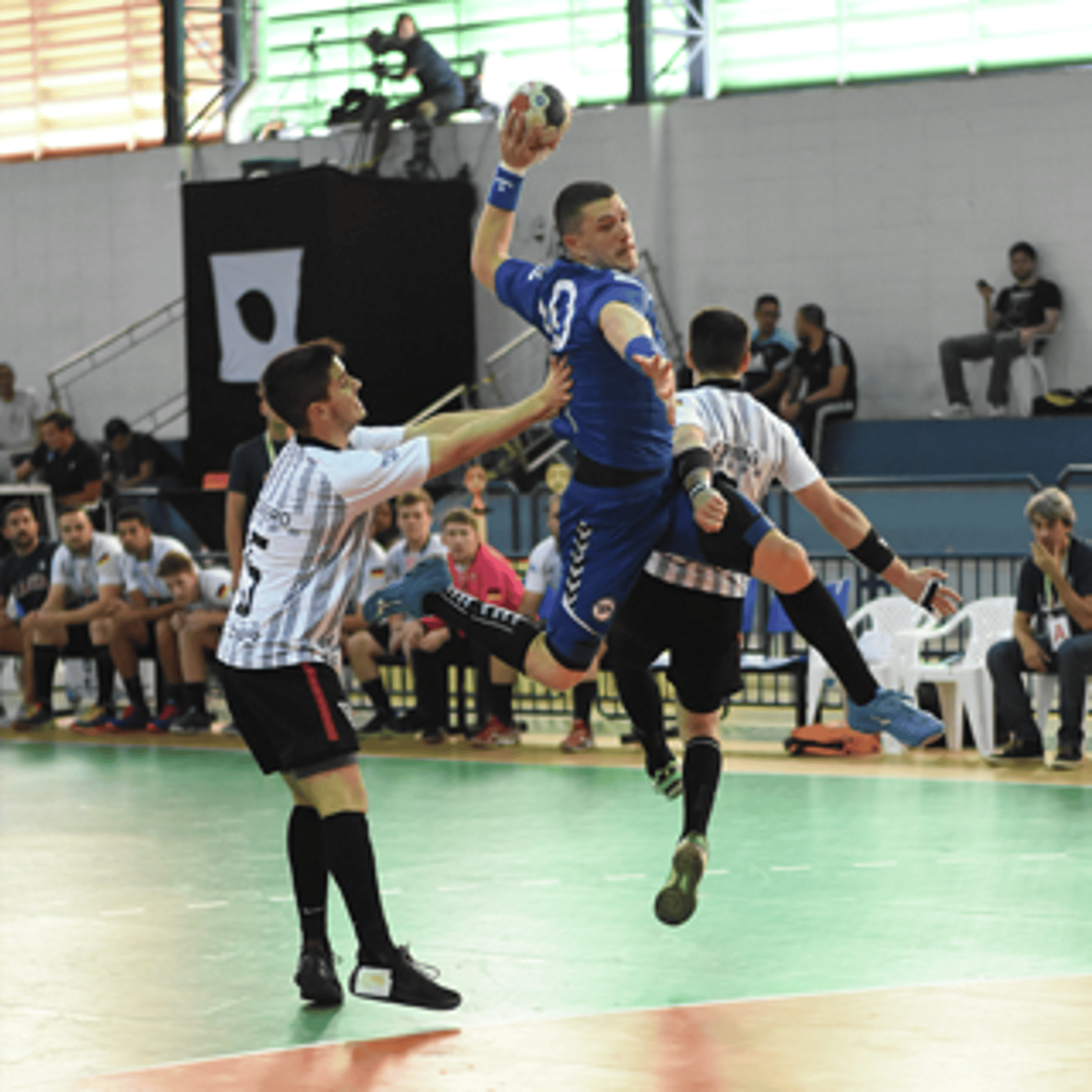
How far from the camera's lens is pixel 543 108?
4879mm

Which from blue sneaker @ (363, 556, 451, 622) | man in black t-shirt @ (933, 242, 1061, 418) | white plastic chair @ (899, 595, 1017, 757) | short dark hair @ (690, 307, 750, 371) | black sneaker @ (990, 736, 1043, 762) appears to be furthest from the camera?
man in black t-shirt @ (933, 242, 1061, 418)

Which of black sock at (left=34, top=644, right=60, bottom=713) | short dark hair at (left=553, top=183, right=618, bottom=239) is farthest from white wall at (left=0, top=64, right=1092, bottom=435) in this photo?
short dark hair at (left=553, top=183, right=618, bottom=239)

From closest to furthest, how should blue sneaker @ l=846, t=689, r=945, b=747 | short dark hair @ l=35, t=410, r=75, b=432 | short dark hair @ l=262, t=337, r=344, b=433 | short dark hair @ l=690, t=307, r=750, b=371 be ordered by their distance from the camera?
short dark hair @ l=262, t=337, r=344, b=433, blue sneaker @ l=846, t=689, r=945, b=747, short dark hair @ l=690, t=307, r=750, b=371, short dark hair @ l=35, t=410, r=75, b=432

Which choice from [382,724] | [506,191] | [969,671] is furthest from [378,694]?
[506,191]

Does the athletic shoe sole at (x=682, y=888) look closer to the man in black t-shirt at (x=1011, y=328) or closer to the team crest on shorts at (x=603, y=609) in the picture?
the team crest on shorts at (x=603, y=609)

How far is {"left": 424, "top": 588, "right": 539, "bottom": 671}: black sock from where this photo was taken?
5.05 meters

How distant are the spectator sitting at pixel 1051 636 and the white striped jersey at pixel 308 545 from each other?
17.2ft

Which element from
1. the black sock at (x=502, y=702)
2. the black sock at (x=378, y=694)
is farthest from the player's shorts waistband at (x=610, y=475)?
the black sock at (x=378, y=694)

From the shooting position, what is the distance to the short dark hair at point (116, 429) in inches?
680

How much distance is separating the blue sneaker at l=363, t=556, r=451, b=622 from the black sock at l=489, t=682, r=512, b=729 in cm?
477

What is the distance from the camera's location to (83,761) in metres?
9.90

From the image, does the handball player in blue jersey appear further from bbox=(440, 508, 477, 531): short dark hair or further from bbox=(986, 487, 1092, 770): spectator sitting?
bbox=(440, 508, 477, 531): short dark hair

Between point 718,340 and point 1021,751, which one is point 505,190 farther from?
point 1021,751

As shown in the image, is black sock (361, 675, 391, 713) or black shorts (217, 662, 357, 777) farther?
black sock (361, 675, 391, 713)
